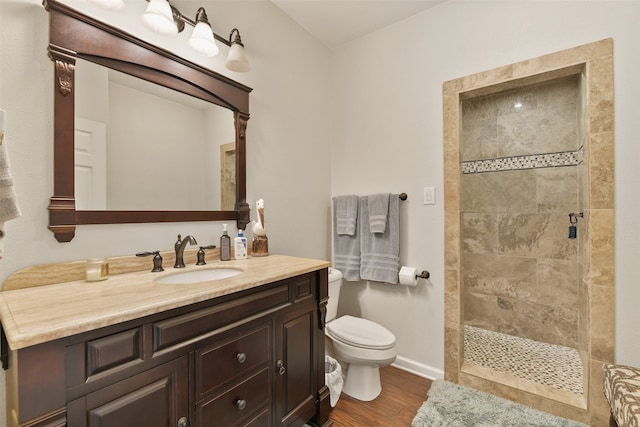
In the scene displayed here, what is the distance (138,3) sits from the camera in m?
1.29

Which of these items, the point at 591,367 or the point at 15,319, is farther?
the point at 591,367

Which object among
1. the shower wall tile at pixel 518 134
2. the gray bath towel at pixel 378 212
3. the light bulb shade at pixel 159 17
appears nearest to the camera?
the light bulb shade at pixel 159 17

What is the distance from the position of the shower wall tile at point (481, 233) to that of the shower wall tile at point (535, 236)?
1.9 inches

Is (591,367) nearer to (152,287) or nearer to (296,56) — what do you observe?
(152,287)

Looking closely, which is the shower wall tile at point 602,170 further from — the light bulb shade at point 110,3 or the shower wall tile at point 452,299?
the light bulb shade at point 110,3

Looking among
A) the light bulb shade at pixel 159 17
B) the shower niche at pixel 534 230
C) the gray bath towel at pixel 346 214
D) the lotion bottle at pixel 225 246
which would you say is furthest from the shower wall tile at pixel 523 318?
the light bulb shade at pixel 159 17

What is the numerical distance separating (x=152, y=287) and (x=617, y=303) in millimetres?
2156

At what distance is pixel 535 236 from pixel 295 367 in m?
2.38

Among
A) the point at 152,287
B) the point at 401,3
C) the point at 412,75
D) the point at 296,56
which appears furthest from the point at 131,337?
the point at 401,3

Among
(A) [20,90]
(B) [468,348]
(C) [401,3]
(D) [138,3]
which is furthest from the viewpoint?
(B) [468,348]

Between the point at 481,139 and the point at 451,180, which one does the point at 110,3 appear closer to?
the point at 451,180

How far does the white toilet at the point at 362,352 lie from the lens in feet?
5.40

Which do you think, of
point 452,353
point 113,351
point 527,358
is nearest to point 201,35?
point 113,351

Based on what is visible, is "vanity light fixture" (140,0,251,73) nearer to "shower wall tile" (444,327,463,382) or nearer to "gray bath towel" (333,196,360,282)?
"gray bath towel" (333,196,360,282)
